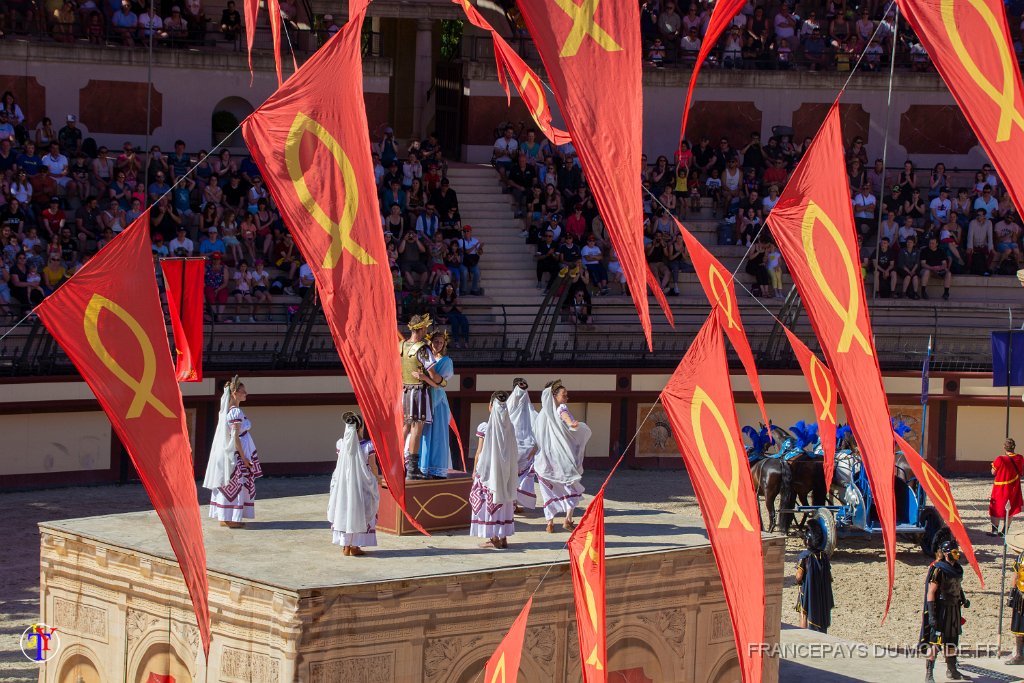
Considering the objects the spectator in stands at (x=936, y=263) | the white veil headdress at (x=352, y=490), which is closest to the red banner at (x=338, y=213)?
the white veil headdress at (x=352, y=490)

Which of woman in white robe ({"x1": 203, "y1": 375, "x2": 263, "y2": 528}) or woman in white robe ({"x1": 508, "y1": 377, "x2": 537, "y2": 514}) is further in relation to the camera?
woman in white robe ({"x1": 508, "y1": 377, "x2": 537, "y2": 514})

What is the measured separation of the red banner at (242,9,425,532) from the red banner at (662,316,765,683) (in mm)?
1793

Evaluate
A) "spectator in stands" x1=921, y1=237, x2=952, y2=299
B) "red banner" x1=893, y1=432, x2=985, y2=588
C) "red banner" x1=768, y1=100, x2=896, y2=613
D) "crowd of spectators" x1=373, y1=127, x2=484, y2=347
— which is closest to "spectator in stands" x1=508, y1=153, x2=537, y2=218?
"crowd of spectators" x1=373, y1=127, x2=484, y2=347

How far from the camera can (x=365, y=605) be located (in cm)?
1466

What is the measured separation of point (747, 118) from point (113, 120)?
12.1 metres

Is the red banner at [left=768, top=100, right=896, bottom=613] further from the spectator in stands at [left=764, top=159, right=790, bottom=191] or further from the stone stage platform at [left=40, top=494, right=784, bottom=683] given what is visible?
the spectator in stands at [left=764, top=159, right=790, bottom=191]

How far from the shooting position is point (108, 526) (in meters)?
16.6

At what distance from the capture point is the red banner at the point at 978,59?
10219 mm

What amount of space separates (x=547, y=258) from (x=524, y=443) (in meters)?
11.0

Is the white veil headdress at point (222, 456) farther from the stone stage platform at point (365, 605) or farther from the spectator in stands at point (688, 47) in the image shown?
the spectator in stands at point (688, 47)

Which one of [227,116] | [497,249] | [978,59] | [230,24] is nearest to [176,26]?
[230,24]

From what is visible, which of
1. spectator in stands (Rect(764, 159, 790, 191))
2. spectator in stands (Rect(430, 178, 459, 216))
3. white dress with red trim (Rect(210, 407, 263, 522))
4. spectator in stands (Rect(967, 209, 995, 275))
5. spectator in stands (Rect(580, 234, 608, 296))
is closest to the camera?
white dress with red trim (Rect(210, 407, 263, 522))

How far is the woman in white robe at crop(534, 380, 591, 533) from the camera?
18203 millimetres

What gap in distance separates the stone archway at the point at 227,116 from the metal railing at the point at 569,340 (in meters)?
6.50
